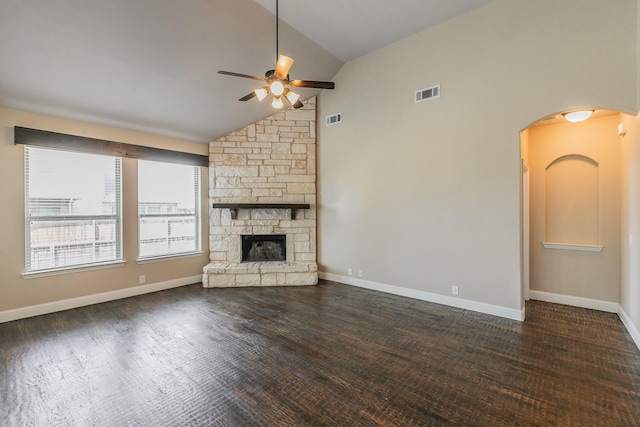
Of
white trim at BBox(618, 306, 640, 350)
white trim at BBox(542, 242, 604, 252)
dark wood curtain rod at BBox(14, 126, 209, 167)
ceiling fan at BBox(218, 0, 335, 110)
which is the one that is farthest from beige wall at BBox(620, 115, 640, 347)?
dark wood curtain rod at BBox(14, 126, 209, 167)

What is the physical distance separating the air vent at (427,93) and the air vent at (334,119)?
1.53m

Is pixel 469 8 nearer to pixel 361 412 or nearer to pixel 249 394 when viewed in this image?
pixel 361 412

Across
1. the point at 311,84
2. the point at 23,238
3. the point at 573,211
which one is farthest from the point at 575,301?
the point at 23,238

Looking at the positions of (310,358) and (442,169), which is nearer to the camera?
(310,358)

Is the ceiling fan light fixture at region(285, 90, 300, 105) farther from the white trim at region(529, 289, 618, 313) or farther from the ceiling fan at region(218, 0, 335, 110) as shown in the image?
the white trim at region(529, 289, 618, 313)

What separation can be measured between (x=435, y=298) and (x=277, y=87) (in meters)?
3.76

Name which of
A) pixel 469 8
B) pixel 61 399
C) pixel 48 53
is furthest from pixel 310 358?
pixel 469 8

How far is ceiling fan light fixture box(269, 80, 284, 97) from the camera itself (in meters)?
3.08

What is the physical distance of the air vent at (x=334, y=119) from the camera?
546 cm

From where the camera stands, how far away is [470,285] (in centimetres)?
398

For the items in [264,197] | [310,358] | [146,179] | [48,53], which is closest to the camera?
[310,358]

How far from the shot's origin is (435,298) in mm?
4301

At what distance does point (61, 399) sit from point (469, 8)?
6.16m

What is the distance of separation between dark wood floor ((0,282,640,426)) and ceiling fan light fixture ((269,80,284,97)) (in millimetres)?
2816
